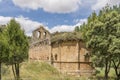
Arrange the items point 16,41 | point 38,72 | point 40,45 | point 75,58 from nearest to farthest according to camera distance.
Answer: point 16,41 → point 38,72 → point 75,58 → point 40,45

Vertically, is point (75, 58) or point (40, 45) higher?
point (40, 45)

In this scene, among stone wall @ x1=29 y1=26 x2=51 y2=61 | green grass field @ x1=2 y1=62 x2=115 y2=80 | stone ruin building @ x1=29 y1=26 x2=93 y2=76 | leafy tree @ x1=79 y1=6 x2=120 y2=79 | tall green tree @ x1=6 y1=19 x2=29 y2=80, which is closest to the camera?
tall green tree @ x1=6 y1=19 x2=29 y2=80

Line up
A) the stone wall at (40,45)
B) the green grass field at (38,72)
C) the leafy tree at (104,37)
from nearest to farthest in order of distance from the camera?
the leafy tree at (104,37)
the green grass field at (38,72)
the stone wall at (40,45)

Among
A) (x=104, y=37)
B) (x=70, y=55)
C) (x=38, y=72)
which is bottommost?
(x=38, y=72)

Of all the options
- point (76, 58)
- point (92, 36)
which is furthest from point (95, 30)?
point (76, 58)

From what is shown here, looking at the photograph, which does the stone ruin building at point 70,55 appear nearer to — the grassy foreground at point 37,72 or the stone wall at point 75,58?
the stone wall at point 75,58

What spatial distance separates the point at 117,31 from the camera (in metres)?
34.3

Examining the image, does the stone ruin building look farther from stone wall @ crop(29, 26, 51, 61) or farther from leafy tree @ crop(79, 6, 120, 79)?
leafy tree @ crop(79, 6, 120, 79)

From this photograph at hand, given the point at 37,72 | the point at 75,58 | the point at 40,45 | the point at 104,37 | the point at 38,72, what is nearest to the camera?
the point at 104,37

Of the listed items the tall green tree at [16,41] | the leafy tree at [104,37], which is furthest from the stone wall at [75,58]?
the tall green tree at [16,41]

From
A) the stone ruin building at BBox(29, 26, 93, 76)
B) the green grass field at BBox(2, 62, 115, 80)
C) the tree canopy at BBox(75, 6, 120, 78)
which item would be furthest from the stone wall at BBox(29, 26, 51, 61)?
the tree canopy at BBox(75, 6, 120, 78)

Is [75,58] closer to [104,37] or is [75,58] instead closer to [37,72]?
[37,72]

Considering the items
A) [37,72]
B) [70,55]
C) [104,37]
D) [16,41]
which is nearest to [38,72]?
[37,72]

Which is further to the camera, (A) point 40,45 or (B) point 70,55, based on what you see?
(A) point 40,45
